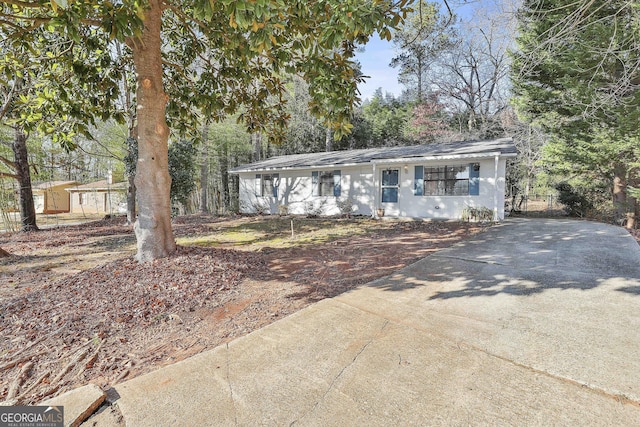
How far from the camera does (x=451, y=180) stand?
11281mm

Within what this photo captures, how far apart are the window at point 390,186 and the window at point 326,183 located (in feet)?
7.00

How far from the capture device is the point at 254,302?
354cm

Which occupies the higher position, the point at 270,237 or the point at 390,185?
the point at 390,185

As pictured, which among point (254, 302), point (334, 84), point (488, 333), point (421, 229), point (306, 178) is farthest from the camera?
point (306, 178)

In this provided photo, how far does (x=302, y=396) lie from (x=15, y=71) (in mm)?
6918

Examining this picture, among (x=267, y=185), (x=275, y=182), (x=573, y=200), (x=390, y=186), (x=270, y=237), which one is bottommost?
(x=270, y=237)

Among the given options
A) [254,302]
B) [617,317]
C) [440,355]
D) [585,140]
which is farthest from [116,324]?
[585,140]

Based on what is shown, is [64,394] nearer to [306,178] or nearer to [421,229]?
[421,229]

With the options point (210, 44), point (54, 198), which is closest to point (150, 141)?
point (210, 44)

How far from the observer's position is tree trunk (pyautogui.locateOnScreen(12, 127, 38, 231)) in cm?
1006

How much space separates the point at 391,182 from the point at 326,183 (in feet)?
10.3

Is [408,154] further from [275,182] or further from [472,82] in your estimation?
[472,82]

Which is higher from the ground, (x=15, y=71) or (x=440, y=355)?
(x=15, y=71)

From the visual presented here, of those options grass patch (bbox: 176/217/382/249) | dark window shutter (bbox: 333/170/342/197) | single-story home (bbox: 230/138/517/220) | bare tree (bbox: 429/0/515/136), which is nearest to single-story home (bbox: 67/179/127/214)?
single-story home (bbox: 230/138/517/220)
